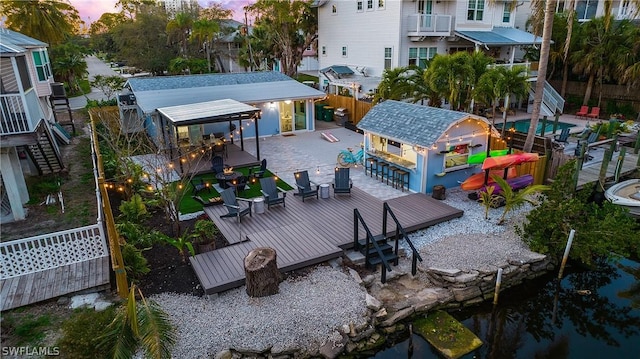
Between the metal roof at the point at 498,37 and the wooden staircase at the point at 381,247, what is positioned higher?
the metal roof at the point at 498,37

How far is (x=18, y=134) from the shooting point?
11000 millimetres

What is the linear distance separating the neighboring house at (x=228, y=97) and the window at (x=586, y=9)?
21.7 m

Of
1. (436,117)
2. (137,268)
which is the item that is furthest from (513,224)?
(137,268)

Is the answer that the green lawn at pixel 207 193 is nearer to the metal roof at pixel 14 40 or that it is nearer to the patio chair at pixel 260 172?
the patio chair at pixel 260 172

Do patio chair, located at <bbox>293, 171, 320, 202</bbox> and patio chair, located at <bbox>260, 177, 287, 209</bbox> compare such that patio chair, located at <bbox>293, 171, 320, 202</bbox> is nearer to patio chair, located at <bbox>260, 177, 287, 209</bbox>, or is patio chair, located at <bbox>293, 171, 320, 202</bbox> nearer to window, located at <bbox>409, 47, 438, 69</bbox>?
patio chair, located at <bbox>260, 177, 287, 209</bbox>

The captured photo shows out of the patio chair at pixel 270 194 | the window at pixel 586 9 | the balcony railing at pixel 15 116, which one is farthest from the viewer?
the window at pixel 586 9

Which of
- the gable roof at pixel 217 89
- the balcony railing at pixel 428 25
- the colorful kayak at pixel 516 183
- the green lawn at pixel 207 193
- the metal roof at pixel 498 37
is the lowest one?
the green lawn at pixel 207 193

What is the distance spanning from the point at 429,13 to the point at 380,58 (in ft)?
13.9

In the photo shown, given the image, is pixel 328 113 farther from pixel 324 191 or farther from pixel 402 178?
pixel 324 191

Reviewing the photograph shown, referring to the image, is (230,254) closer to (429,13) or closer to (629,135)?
(629,135)

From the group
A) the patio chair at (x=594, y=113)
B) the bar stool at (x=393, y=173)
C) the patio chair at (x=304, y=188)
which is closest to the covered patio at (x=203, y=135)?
the patio chair at (x=304, y=188)

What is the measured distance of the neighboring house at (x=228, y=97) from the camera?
20.3 metres

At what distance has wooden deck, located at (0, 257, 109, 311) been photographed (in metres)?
8.18

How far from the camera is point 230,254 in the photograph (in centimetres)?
959
